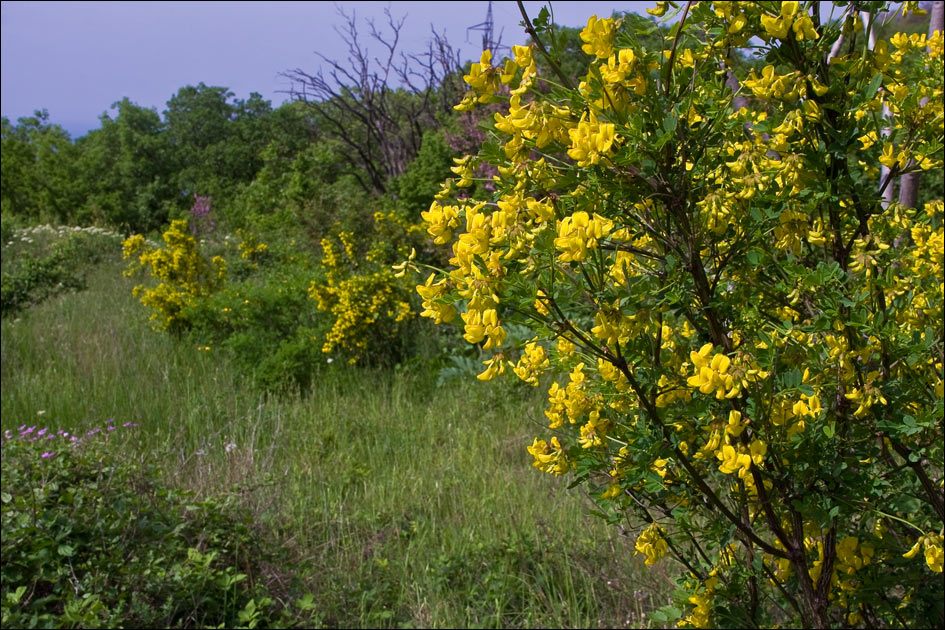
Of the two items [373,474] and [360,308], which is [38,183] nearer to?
[360,308]

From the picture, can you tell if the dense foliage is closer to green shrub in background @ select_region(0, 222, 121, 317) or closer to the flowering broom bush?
the flowering broom bush

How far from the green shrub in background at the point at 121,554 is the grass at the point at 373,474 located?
0.17 metres

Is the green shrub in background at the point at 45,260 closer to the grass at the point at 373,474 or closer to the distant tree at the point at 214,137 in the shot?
the grass at the point at 373,474

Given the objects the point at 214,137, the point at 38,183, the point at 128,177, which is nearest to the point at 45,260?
the point at 38,183

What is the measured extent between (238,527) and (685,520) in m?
1.82

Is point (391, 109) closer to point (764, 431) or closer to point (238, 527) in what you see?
point (238, 527)

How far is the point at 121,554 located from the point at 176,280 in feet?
14.1

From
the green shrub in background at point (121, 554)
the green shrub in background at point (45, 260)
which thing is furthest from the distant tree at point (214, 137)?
the green shrub in background at point (121, 554)

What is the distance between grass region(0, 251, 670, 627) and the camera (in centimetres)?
264

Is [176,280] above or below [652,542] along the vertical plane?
above

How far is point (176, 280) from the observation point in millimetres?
6422

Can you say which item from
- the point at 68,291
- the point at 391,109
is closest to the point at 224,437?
the point at 68,291

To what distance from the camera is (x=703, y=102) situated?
125cm

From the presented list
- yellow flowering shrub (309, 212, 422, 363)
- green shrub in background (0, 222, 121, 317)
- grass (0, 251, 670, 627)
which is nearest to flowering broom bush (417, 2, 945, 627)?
grass (0, 251, 670, 627)
